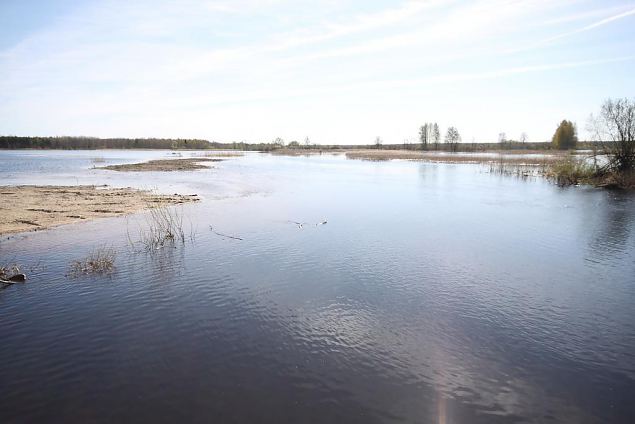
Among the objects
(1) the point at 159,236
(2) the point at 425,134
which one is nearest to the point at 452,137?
(2) the point at 425,134

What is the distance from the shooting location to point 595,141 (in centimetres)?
3794

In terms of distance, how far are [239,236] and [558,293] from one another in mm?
11832

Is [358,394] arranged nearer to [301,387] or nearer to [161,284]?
[301,387]

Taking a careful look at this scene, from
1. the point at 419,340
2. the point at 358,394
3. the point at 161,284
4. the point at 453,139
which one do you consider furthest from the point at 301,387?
the point at 453,139

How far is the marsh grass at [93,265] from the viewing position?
12148 mm

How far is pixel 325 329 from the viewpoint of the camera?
29.6ft

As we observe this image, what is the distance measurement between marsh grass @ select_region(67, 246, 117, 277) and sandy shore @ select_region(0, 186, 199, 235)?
651 centimetres

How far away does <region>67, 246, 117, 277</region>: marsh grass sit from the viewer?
1215cm

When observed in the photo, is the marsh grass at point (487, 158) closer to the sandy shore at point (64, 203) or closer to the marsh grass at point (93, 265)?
the sandy shore at point (64, 203)

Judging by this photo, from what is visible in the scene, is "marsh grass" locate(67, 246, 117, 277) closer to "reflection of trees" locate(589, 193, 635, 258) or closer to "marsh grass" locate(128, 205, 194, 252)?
"marsh grass" locate(128, 205, 194, 252)

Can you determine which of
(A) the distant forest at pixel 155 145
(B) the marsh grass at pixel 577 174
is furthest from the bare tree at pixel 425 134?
(B) the marsh grass at pixel 577 174

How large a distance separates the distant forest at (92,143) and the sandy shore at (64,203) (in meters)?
138

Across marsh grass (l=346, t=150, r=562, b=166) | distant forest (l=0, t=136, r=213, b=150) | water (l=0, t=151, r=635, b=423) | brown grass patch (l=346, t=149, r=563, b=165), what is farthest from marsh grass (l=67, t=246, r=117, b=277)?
distant forest (l=0, t=136, r=213, b=150)

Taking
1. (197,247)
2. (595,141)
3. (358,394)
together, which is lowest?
(358,394)
